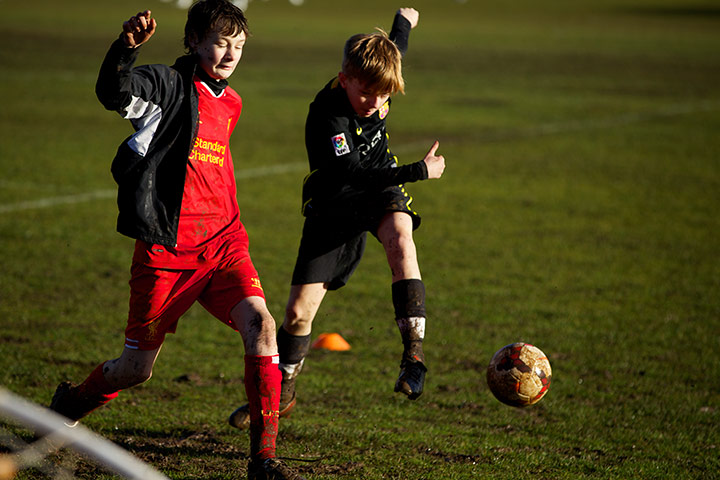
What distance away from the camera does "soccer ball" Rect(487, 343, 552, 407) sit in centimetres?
447

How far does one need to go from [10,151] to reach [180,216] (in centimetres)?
1035

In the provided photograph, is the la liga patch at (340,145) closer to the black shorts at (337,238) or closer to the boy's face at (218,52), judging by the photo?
the black shorts at (337,238)

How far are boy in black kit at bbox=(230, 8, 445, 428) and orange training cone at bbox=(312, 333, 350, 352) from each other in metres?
1.35

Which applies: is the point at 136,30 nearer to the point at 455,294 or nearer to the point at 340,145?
the point at 340,145

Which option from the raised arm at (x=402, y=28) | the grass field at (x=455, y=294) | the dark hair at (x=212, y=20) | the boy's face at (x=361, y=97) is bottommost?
the grass field at (x=455, y=294)

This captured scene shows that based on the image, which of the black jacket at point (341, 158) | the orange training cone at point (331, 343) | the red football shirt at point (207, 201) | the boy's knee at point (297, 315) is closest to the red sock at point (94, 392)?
the red football shirt at point (207, 201)

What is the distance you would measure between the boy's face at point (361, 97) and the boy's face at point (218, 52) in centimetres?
60

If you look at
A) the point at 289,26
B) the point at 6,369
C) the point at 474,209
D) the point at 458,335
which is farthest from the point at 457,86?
the point at 289,26

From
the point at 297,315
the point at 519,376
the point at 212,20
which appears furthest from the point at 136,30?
the point at 519,376

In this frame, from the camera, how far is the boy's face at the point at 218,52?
397 cm

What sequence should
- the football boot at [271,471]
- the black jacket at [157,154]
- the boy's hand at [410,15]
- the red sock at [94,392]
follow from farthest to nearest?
the boy's hand at [410,15], the red sock at [94,392], the black jacket at [157,154], the football boot at [271,471]

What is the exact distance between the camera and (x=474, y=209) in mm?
11109

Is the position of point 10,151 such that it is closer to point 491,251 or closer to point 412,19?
point 491,251

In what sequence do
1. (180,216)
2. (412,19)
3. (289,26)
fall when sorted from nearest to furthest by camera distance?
(180,216) < (412,19) < (289,26)
